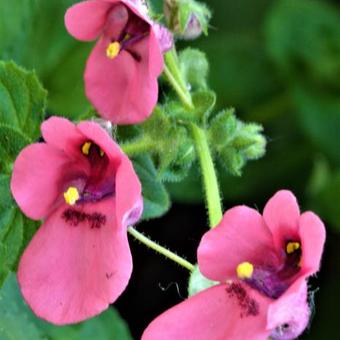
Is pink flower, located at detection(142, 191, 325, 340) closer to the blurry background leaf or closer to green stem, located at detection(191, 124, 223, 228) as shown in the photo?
green stem, located at detection(191, 124, 223, 228)

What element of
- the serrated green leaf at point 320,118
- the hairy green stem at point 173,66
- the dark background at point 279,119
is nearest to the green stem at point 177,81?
the hairy green stem at point 173,66

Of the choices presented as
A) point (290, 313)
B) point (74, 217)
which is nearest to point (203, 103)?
point (74, 217)

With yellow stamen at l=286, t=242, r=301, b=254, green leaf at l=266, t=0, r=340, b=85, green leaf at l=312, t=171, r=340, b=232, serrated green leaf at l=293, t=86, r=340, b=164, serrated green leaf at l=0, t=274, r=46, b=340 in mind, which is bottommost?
green leaf at l=312, t=171, r=340, b=232

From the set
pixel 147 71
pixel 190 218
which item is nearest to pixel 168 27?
pixel 147 71

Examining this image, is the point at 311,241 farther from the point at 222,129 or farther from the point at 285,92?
the point at 285,92

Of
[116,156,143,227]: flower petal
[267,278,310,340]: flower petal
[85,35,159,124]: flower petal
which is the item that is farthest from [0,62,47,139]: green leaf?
[267,278,310,340]: flower petal

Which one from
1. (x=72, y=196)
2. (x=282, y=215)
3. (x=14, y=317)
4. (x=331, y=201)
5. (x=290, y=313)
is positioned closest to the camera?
(x=290, y=313)

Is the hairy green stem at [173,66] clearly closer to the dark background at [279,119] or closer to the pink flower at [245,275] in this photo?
the pink flower at [245,275]
